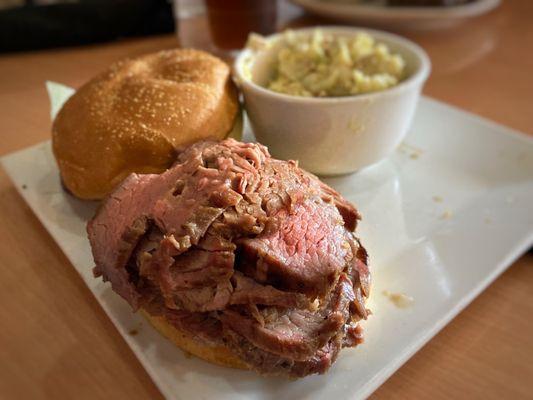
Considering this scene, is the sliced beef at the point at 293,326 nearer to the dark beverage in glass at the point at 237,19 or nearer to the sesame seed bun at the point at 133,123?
the sesame seed bun at the point at 133,123

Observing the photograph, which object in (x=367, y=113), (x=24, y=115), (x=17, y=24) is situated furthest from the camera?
(x=17, y=24)

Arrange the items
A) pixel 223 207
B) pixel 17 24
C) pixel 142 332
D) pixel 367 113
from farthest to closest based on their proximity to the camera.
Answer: pixel 17 24 → pixel 367 113 → pixel 142 332 → pixel 223 207

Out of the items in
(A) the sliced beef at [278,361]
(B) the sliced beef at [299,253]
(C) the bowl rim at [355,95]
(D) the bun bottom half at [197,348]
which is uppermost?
(B) the sliced beef at [299,253]

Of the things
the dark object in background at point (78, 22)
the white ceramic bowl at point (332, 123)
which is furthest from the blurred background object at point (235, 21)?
the white ceramic bowl at point (332, 123)

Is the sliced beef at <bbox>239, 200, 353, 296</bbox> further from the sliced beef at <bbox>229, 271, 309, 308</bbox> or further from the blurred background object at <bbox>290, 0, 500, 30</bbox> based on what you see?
the blurred background object at <bbox>290, 0, 500, 30</bbox>

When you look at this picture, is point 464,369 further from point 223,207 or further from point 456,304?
point 223,207

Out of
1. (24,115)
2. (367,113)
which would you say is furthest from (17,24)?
(367,113)

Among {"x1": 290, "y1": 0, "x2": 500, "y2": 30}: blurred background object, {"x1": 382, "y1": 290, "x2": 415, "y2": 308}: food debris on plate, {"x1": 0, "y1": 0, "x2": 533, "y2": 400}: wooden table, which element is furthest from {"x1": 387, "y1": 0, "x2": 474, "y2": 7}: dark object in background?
{"x1": 382, "y1": 290, "x2": 415, "y2": 308}: food debris on plate
